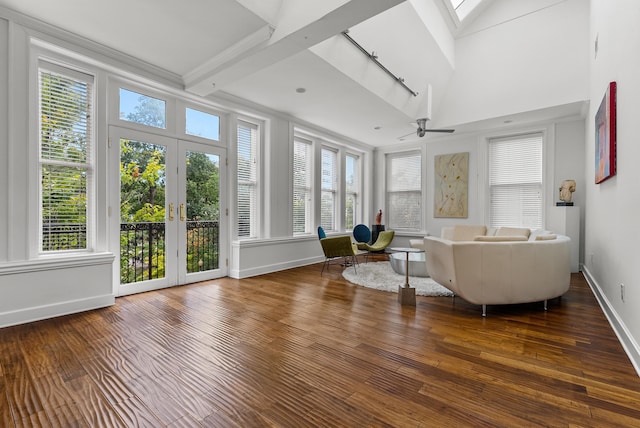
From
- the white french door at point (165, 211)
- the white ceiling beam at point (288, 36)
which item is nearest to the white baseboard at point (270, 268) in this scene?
the white french door at point (165, 211)

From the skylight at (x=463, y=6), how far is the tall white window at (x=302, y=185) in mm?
3511

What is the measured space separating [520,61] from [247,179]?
5078 mm

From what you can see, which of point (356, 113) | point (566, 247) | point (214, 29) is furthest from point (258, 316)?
point (356, 113)

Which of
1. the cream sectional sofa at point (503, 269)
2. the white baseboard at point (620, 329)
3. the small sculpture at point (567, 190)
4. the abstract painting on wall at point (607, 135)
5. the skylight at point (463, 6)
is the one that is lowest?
the white baseboard at point (620, 329)

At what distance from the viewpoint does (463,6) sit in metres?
5.34

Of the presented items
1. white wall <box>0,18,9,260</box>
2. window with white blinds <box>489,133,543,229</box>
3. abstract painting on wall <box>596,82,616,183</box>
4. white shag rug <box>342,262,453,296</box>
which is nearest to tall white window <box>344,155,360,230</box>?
white shag rug <box>342,262,453,296</box>

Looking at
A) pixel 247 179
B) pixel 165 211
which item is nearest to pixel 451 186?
pixel 247 179

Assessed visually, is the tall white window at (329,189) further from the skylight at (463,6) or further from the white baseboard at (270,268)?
the skylight at (463,6)

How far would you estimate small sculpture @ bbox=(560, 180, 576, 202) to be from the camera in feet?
17.7

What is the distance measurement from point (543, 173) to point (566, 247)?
10.6ft

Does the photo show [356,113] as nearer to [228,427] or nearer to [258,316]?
[258,316]

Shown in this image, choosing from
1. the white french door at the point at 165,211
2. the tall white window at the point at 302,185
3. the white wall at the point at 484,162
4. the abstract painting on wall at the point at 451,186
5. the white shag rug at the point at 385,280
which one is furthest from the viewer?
the abstract painting on wall at the point at 451,186

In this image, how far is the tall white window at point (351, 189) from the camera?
25.7 ft

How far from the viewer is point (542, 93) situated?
5.15 meters
